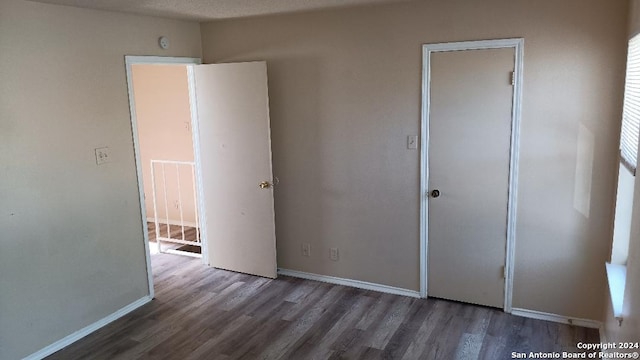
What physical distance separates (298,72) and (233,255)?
1.86 m

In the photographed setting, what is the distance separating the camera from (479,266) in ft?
11.6

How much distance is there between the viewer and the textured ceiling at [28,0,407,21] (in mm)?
3146

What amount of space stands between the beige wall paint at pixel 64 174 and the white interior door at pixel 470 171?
2.40 metres

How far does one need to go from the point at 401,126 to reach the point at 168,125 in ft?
10.7

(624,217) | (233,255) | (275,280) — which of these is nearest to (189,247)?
(233,255)

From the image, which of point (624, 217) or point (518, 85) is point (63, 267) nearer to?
point (518, 85)

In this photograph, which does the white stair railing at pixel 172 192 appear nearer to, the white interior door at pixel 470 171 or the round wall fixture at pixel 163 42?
the round wall fixture at pixel 163 42

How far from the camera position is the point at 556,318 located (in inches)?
131

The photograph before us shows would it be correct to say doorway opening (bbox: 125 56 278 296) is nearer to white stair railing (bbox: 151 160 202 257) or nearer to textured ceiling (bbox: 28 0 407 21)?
textured ceiling (bbox: 28 0 407 21)

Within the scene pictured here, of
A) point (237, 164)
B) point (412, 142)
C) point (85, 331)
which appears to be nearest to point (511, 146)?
point (412, 142)

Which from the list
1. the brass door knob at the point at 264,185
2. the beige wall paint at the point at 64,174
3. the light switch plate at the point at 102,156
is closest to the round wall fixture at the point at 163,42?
the beige wall paint at the point at 64,174

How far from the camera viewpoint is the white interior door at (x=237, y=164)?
4.07 meters

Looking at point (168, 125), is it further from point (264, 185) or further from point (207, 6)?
point (207, 6)

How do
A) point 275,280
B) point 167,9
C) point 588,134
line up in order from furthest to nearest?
point 275,280, point 167,9, point 588,134
